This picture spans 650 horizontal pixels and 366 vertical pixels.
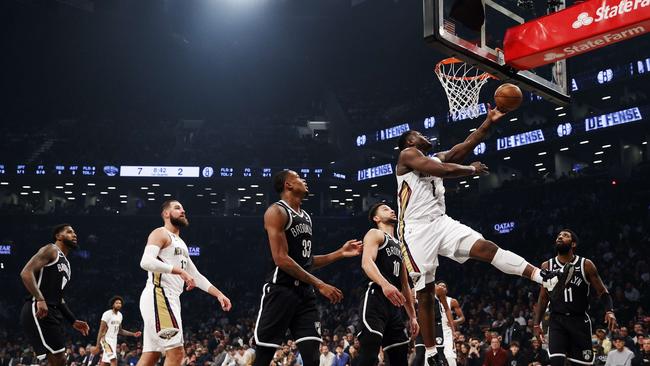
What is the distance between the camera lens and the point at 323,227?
4056cm

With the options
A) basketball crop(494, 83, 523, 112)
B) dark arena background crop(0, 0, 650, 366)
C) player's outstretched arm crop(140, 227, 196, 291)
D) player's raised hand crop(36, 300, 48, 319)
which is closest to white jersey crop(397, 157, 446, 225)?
basketball crop(494, 83, 523, 112)

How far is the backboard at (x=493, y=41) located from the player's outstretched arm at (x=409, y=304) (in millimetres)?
2421

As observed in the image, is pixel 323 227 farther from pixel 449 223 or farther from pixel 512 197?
pixel 449 223

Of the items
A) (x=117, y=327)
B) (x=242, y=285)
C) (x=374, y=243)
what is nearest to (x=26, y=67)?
(x=242, y=285)

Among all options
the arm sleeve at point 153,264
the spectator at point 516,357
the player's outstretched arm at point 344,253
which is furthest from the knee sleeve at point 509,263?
the spectator at point 516,357

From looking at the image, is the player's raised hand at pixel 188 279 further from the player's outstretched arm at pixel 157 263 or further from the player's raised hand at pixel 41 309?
the player's raised hand at pixel 41 309

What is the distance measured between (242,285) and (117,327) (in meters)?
21.8

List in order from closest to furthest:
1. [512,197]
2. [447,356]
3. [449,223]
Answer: [449,223] < [447,356] < [512,197]

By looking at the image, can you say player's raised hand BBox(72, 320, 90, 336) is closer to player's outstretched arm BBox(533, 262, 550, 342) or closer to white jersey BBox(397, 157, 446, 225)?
white jersey BBox(397, 157, 446, 225)

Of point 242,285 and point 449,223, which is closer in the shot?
point 449,223

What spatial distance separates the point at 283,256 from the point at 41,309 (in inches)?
137

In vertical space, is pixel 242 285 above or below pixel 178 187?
below

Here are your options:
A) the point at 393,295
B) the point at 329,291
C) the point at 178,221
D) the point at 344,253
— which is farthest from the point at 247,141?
the point at 329,291

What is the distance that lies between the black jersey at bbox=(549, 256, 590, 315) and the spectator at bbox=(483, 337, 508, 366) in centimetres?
608
